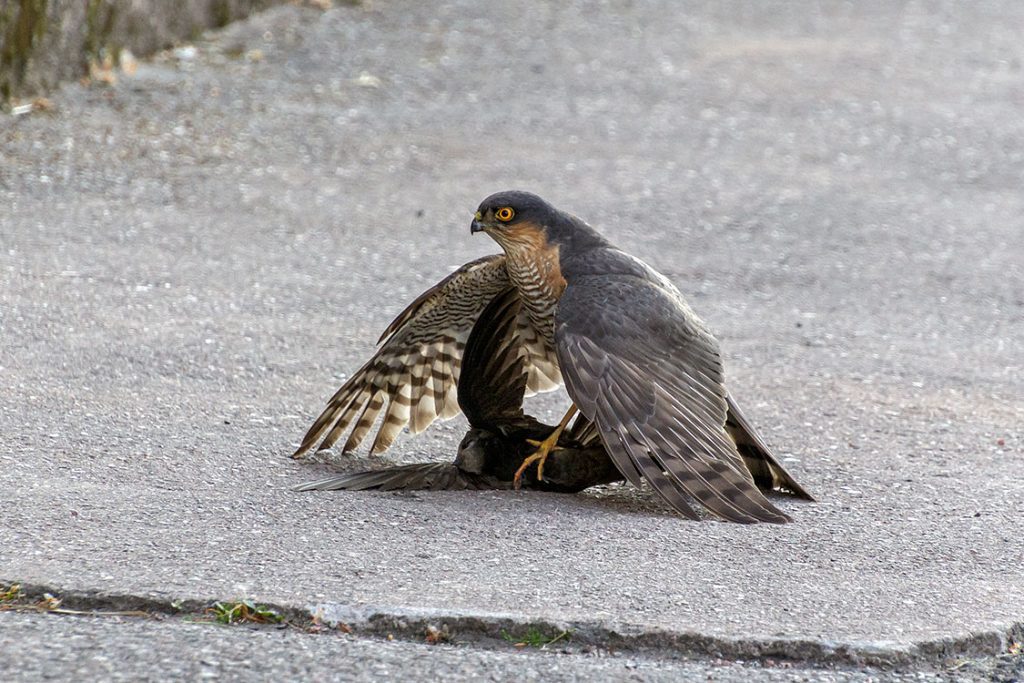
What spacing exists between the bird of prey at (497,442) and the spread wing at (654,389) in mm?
337

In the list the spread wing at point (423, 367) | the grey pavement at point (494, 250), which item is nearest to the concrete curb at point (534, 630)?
the grey pavement at point (494, 250)

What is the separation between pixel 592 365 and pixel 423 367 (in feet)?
→ 3.28

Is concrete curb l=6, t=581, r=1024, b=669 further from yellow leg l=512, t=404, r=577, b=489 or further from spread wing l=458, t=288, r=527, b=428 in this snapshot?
spread wing l=458, t=288, r=527, b=428

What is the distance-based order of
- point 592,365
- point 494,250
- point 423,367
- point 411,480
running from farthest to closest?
point 494,250, point 423,367, point 411,480, point 592,365

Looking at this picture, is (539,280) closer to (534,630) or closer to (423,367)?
(423,367)

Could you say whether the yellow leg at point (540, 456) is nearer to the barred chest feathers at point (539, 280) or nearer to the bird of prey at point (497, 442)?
the bird of prey at point (497, 442)

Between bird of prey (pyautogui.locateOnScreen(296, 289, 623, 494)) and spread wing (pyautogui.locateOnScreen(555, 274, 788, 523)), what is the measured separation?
0.34 meters

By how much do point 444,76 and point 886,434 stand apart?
20.0ft

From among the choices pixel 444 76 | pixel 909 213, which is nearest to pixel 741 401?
pixel 909 213

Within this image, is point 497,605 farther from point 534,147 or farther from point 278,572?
point 534,147

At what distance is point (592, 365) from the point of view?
4.35 metres

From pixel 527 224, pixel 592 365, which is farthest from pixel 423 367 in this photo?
pixel 592 365

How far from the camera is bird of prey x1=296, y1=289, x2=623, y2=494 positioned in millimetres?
4582

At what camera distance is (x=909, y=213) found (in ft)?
28.2
